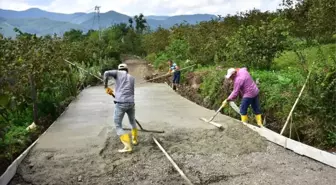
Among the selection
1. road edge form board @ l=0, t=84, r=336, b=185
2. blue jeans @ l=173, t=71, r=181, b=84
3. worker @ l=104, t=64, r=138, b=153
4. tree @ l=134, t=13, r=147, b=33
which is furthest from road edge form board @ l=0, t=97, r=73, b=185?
tree @ l=134, t=13, r=147, b=33

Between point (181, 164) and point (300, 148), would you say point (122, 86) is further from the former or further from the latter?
point (300, 148)

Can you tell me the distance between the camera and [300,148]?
7.95 metres

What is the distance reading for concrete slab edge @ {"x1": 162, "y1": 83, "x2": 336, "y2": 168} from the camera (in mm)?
7223

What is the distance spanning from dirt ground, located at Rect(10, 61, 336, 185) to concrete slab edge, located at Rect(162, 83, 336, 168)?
100mm

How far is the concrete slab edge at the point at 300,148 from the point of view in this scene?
7.22 metres

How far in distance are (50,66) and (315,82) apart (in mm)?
7880

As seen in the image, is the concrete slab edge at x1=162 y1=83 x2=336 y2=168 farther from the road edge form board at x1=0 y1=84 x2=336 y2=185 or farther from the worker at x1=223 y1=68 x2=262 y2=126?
the worker at x1=223 y1=68 x2=262 y2=126

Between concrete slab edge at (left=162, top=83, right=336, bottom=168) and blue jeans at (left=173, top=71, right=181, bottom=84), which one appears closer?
concrete slab edge at (left=162, top=83, right=336, bottom=168)

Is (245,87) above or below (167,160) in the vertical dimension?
above

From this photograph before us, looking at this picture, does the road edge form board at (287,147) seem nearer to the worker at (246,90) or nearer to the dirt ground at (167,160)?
the dirt ground at (167,160)

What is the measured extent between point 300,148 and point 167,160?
2480 millimetres

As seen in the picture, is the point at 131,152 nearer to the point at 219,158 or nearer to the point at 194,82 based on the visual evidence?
the point at 219,158

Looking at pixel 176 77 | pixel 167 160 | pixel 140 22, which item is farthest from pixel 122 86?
pixel 140 22

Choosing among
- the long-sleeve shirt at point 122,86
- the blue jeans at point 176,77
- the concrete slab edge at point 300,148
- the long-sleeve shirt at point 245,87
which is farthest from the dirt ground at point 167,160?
the blue jeans at point 176,77
